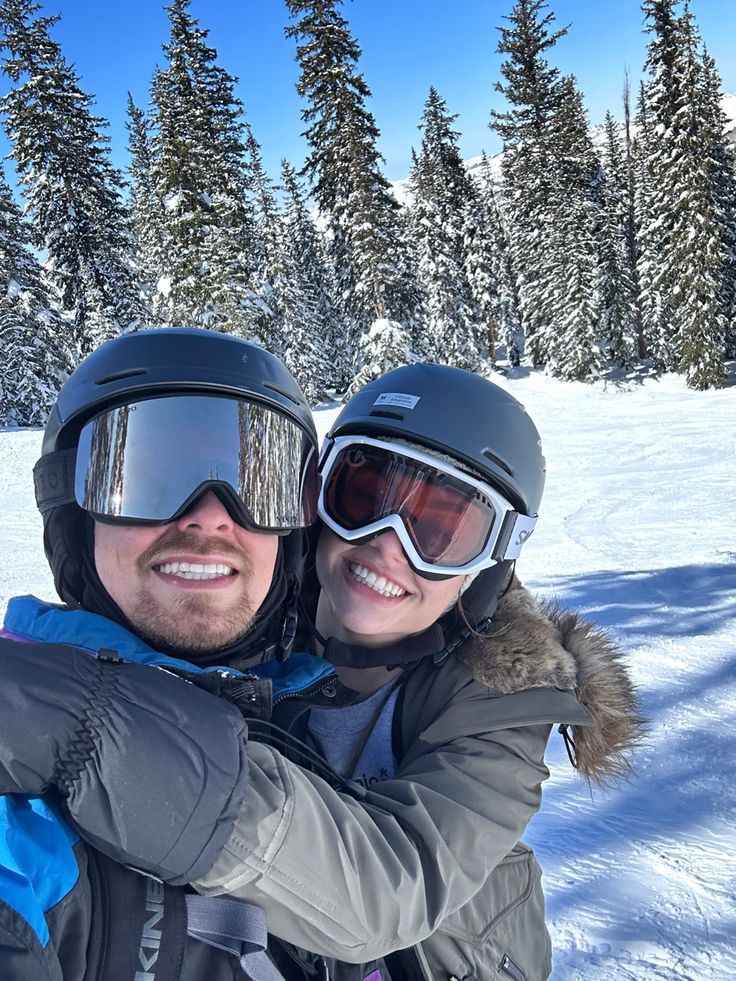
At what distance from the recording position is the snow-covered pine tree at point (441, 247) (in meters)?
32.0

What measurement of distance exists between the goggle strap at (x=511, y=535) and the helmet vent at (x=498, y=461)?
0.16m

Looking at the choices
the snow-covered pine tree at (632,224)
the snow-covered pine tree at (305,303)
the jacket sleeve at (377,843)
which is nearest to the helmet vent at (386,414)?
the jacket sleeve at (377,843)

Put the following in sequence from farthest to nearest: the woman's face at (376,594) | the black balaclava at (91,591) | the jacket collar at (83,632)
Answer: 1. the woman's face at (376,594)
2. the black balaclava at (91,591)
3. the jacket collar at (83,632)

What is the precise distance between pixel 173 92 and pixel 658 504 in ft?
63.6

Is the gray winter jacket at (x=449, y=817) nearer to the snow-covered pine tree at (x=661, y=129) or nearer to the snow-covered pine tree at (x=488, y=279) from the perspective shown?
the snow-covered pine tree at (x=661, y=129)

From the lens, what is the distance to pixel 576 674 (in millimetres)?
2064

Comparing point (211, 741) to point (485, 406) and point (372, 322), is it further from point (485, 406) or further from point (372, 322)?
point (372, 322)

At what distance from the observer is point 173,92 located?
68.9 ft

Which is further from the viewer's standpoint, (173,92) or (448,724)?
(173,92)

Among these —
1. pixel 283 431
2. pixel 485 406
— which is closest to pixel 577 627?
pixel 485 406

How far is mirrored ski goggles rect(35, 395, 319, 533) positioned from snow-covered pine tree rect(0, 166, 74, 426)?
21.0m

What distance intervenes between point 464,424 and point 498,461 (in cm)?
19

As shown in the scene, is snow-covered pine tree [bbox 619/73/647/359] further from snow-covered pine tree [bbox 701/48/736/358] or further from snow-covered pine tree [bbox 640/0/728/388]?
snow-covered pine tree [bbox 640/0/728/388]

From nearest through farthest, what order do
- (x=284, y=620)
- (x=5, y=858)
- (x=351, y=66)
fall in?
(x=5, y=858), (x=284, y=620), (x=351, y=66)
